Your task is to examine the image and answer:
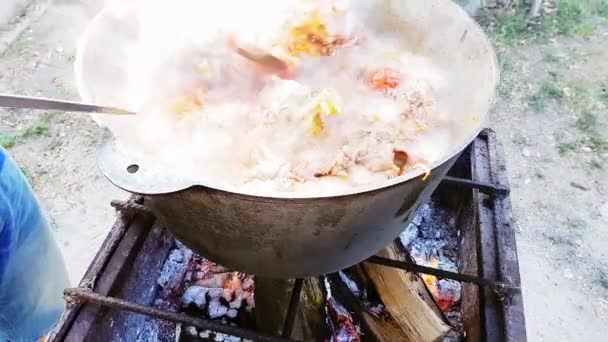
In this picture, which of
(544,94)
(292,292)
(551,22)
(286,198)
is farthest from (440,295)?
(551,22)

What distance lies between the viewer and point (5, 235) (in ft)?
6.54

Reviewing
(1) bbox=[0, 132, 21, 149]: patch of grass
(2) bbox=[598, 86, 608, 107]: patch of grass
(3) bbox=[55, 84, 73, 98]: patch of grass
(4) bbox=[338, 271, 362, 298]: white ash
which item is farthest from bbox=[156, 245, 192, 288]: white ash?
(2) bbox=[598, 86, 608, 107]: patch of grass

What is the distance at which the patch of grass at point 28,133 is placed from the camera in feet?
12.6

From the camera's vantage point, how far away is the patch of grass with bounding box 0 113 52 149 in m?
3.86

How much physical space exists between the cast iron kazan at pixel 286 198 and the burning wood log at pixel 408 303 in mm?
674

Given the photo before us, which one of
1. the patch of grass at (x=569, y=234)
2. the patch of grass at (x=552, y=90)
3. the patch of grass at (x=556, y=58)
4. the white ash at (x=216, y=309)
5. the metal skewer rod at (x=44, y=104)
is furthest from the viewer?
the patch of grass at (x=556, y=58)

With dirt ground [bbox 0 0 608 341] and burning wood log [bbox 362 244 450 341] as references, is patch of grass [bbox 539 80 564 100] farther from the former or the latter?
burning wood log [bbox 362 244 450 341]

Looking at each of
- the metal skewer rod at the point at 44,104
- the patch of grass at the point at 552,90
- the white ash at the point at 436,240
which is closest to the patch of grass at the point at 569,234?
the white ash at the point at 436,240

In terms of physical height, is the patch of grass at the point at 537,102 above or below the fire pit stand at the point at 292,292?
below

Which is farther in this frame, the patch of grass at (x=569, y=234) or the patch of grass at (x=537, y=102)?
the patch of grass at (x=537, y=102)

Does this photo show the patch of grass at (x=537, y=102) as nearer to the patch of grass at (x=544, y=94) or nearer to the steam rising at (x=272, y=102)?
the patch of grass at (x=544, y=94)

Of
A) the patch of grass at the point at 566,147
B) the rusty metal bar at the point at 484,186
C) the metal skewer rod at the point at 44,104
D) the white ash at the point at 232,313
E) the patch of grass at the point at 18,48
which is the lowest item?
the patch of grass at the point at 566,147

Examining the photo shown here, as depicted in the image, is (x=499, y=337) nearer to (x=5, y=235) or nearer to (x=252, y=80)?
(x=252, y=80)

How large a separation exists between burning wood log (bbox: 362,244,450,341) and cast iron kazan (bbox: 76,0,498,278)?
67cm
